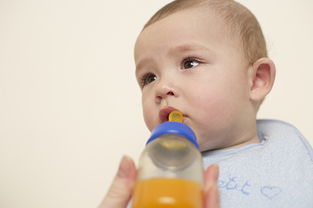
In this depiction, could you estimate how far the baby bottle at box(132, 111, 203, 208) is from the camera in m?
0.37

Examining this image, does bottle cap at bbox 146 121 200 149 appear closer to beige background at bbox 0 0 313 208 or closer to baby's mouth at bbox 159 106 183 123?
baby's mouth at bbox 159 106 183 123

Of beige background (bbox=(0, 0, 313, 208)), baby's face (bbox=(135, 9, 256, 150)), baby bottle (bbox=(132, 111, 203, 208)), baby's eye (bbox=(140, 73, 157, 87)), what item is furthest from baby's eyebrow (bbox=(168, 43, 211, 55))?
beige background (bbox=(0, 0, 313, 208))

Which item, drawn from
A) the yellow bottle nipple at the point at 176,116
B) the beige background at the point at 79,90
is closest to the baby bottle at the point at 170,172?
the yellow bottle nipple at the point at 176,116

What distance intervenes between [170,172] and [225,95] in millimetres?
314

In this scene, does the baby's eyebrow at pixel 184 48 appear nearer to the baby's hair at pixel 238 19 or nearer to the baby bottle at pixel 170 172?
the baby's hair at pixel 238 19

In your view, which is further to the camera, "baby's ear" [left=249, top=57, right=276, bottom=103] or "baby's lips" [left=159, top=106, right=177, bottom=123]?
"baby's ear" [left=249, top=57, right=276, bottom=103]

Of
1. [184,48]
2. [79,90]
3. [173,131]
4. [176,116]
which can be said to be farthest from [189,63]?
[79,90]

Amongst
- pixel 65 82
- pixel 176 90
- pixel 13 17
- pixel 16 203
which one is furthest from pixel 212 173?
pixel 13 17

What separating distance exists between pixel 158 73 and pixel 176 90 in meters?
0.09

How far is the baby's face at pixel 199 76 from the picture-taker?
0.65m

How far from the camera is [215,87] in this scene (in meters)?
0.67

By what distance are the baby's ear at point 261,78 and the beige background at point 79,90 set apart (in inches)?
15.9

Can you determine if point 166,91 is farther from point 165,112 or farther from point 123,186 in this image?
point 123,186

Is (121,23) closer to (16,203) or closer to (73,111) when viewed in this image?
(73,111)
